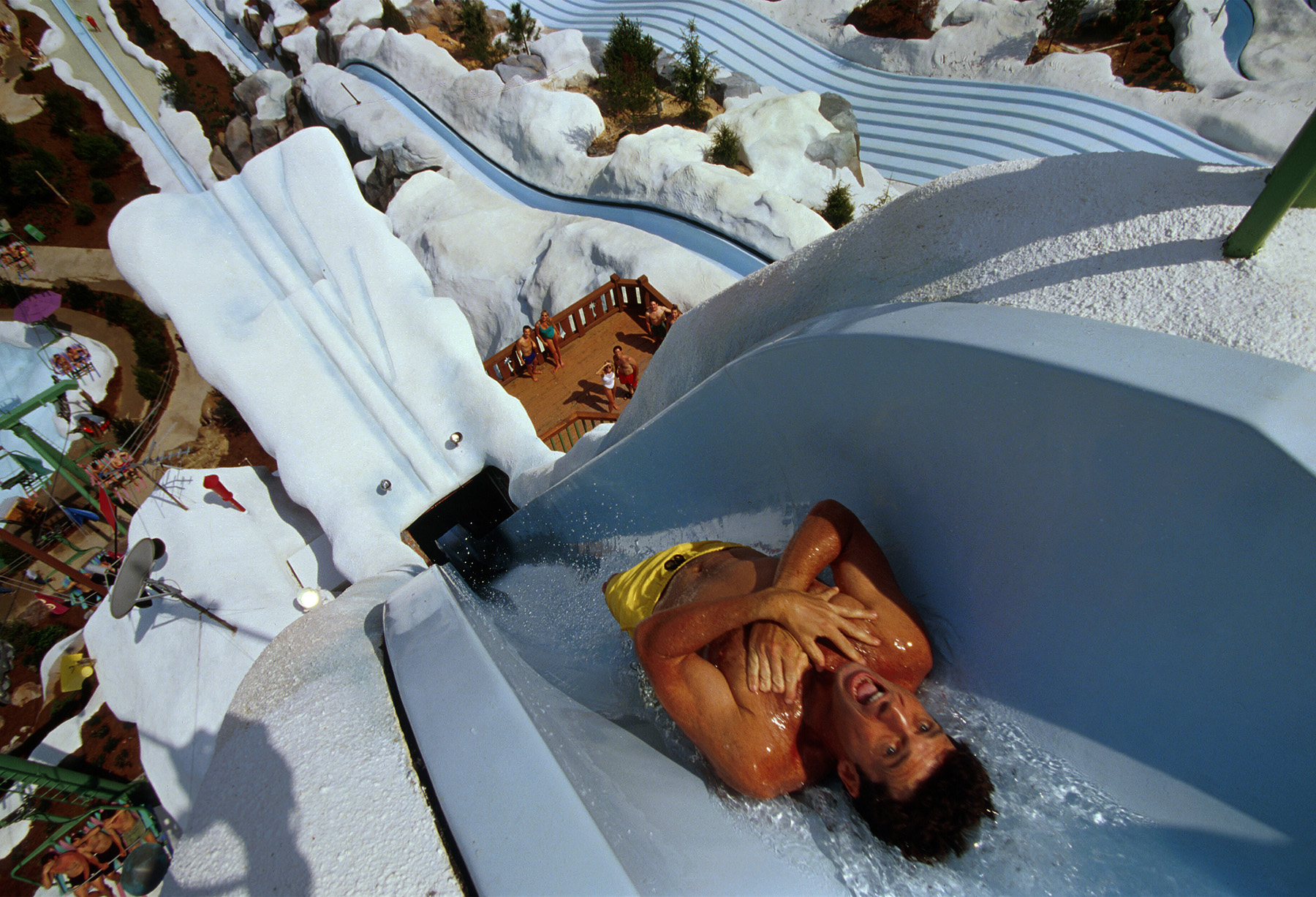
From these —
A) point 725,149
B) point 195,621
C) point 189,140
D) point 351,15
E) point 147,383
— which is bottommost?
point 195,621

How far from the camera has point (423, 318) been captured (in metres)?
7.07

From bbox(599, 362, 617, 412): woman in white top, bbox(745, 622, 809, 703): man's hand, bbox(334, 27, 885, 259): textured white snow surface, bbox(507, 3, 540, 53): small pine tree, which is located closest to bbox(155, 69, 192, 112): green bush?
bbox(334, 27, 885, 259): textured white snow surface

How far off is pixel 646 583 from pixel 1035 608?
128 centimetres

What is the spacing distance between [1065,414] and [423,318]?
676 cm

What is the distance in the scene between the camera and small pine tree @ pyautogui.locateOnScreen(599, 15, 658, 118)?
11.7m

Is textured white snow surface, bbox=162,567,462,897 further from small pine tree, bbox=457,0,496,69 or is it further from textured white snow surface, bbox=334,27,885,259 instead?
small pine tree, bbox=457,0,496,69

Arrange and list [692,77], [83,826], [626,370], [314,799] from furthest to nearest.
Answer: [692,77] → [83,826] → [626,370] → [314,799]

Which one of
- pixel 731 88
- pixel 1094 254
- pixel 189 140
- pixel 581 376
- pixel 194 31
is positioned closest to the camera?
pixel 1094 254

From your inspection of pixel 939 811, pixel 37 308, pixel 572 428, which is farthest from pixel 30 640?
pixel 939 811

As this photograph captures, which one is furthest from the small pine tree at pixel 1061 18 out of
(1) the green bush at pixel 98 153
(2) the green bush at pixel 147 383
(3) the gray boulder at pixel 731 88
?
(1) the green bush at pixel 98 153

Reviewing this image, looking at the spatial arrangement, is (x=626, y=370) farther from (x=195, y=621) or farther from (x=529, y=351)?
(x=195, y=621)

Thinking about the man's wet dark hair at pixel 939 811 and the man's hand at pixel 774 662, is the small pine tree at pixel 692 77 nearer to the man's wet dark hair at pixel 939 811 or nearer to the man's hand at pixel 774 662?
the man's hand at pixel 774 662

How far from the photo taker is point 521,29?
13.8m

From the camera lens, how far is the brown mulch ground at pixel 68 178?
15648 millimetres
